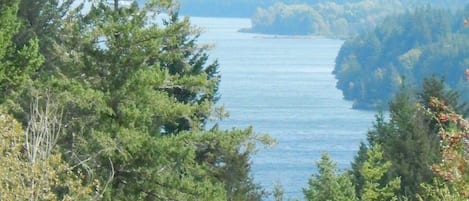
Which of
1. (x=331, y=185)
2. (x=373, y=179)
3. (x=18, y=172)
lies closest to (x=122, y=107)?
(x=331, y=185)

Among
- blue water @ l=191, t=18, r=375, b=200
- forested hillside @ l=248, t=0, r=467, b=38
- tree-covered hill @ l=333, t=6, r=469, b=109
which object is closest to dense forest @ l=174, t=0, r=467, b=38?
forested hillside @ l=248, t=0, r=467, b=38

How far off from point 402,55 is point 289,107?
4710cm

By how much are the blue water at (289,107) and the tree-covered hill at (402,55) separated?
268 cm

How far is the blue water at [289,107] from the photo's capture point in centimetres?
5632

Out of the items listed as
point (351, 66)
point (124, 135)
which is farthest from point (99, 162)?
point (351, 66)

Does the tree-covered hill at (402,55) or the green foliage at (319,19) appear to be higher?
the green foliage at (319,19)

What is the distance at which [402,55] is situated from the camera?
13075 cm

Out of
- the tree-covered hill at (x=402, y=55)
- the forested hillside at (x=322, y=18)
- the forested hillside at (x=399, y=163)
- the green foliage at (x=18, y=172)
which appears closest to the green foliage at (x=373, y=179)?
the forested hillside at (x=399, y=163)

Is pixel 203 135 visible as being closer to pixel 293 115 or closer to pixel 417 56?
pixel 293 115

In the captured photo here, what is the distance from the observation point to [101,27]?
53.5 ft

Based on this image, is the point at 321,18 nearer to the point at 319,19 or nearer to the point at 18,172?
the point at 319,19

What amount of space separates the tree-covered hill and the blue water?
106 inches

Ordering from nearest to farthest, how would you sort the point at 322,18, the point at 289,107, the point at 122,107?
the point at 122,107 < the point at 289,107 < the point at 322,18

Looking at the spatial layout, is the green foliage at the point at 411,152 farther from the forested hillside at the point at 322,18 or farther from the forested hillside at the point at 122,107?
the forested hillside at the point at 322,18
